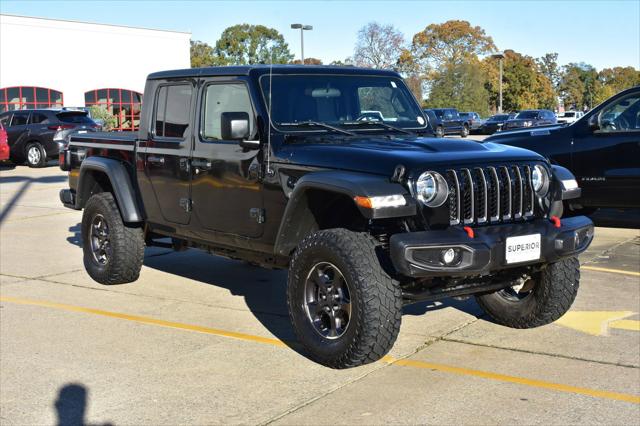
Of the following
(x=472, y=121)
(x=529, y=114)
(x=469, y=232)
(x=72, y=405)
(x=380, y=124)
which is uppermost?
(x=529, y=114)

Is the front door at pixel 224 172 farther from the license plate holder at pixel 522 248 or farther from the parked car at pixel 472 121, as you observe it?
the parked car at pixel 472 121

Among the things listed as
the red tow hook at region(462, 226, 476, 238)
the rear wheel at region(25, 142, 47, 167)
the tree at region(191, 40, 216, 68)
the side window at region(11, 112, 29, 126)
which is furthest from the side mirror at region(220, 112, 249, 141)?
the tree at region(191, 40, 216, 68)

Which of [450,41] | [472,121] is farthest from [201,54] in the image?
[472,121]

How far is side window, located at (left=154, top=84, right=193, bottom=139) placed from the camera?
275 inches

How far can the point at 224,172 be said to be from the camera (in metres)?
6.38

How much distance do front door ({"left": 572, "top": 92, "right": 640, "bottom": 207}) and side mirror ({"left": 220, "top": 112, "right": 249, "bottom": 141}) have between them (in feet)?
18.1

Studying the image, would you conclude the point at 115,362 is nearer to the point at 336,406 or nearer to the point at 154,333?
the point at 154,333

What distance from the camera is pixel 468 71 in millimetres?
67688

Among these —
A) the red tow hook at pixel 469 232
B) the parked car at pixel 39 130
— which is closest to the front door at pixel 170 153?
the red tow hook at pixel 469 232

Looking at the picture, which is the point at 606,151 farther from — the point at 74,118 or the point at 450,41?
the point at 450,41

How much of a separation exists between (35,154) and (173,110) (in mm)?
17767

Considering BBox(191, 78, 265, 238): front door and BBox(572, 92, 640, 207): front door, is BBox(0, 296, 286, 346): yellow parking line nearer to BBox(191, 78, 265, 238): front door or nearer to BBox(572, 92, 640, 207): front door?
BBox(191, 78, 265, 238): front door

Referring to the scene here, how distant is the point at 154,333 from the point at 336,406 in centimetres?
205

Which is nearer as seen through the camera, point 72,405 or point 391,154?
point 72,405
